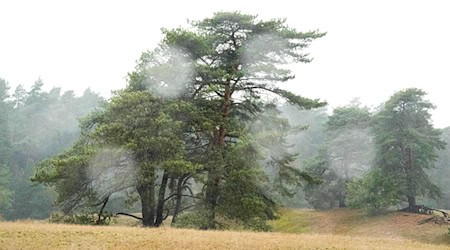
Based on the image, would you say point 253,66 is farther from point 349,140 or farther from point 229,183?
point 349,140

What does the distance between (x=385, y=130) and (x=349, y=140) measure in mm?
6805

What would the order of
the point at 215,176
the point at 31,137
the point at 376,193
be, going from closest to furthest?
1. the point at 215,176
2. the point at 376,193
3. the point at 31,137

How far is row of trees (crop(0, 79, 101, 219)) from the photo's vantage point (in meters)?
56.3

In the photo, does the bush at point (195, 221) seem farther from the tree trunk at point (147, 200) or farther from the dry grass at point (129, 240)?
the dry grass at point (129, 240)

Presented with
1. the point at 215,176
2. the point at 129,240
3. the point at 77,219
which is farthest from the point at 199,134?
the point at 129,240

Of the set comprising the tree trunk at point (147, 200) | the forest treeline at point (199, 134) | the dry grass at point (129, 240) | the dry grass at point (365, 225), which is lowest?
the dry grass at point (365, 225)

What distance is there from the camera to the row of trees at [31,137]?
56.3m

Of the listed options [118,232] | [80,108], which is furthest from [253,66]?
[80,108]

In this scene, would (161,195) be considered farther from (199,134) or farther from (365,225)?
(365,225)

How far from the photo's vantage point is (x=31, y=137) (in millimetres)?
69938

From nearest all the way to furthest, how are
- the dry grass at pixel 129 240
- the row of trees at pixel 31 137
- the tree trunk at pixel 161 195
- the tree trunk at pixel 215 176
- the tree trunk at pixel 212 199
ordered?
the dry grass at pixel 129 240, the tree trunk at pixel 215 176, the tree trunk at pixel 212 199, the tree trunk at pixel 161 195, the row of trees at pixel 31 137

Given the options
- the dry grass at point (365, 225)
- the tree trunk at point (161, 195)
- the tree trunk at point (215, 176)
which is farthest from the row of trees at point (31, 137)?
the tree trunk at point (215, 176)

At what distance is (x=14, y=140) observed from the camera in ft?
220

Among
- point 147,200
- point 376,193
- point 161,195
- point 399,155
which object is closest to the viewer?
point 147,200
